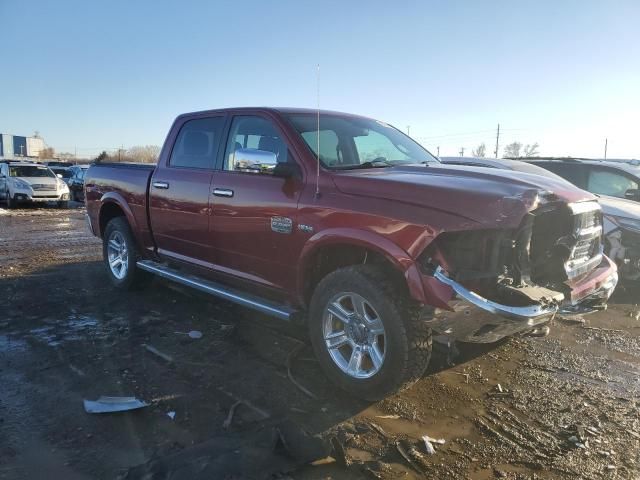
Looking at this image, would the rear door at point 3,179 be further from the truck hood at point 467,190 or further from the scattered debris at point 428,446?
the scattered debris at point 428,446

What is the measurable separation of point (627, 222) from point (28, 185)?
19.1m

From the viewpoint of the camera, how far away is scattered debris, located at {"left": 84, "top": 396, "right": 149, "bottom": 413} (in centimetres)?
333

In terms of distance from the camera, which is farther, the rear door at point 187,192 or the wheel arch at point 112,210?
the wheel arch at point 112,210

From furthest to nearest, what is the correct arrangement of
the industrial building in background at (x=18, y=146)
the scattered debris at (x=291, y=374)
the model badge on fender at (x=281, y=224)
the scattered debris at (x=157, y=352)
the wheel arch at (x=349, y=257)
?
the industrial building in background at (x=18, y=146) < the scattered debris at (x=157, y=352) < the model badge on fender at (x=281, y=224) < the scattered debris at (x=291, y=374) < the wheel arch at (x=349, y=257)

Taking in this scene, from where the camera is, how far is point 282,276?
409 centimetres

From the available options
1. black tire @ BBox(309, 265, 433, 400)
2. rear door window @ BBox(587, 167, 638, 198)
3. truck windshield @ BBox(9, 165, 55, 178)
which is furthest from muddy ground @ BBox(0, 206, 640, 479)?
truck windshield @ BBox(9, 165, 55, 178)

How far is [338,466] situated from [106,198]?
15.9ft

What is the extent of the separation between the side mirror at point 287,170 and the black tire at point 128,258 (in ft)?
9.48

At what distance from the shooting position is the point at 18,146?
9081 cm

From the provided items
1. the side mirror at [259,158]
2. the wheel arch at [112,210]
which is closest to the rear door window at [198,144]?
the side mirror at [259,158]

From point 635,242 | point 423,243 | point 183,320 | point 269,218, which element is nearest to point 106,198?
point 183,320

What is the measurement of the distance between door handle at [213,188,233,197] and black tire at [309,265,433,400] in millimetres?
1403

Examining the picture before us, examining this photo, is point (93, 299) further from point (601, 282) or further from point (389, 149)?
point (601, 282)

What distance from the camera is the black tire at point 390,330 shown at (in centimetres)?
323
